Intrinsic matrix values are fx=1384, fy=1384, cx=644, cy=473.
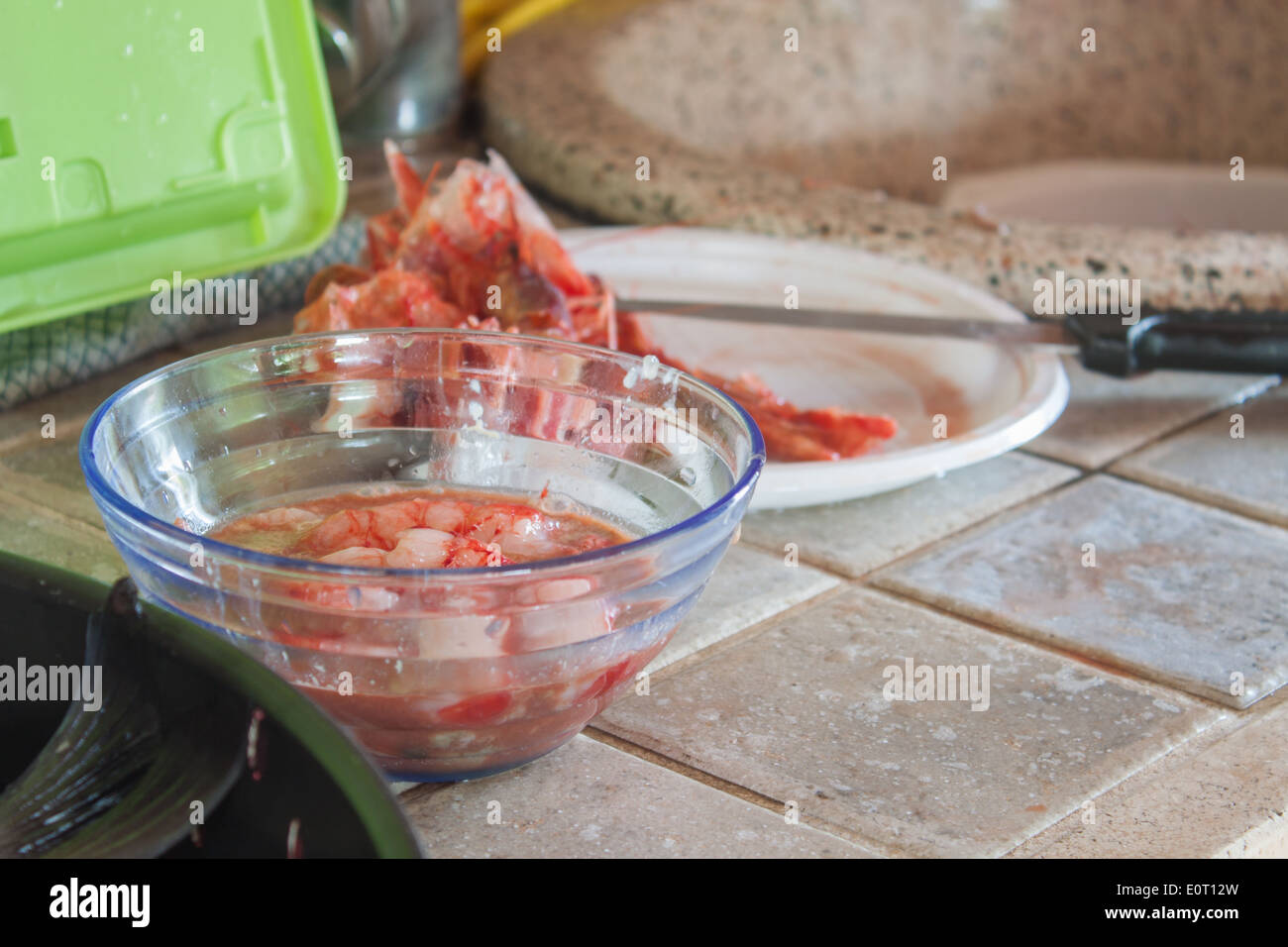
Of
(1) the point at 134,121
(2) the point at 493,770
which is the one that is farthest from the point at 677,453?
(1) the point at 134,121

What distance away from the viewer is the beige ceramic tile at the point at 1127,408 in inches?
35.9

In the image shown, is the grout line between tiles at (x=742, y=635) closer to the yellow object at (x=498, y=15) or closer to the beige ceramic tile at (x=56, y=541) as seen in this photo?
the beige ceramic tile at (x=56, y=541)

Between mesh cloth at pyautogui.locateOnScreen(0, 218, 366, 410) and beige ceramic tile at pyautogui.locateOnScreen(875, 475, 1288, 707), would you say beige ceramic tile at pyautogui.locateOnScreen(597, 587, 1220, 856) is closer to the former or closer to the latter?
beige ceramic tile at pyautogui.locateOnScreen(875, 475, 1288, 707)

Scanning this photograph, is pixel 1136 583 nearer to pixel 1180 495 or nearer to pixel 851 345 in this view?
pixel 1180 495

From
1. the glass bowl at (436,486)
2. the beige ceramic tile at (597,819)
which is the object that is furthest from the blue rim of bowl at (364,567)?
the beige ceramic tile at (597,819)

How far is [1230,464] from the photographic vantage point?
89 cm

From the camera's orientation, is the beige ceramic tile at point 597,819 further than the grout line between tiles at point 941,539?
No

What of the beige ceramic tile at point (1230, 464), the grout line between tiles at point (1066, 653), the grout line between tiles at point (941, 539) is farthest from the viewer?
Answer: the beige ceramic tile at point (1230, 464)

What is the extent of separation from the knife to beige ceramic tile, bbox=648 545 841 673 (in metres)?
0.21

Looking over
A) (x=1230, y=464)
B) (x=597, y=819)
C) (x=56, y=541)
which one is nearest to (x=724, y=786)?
(x=597, y=819)

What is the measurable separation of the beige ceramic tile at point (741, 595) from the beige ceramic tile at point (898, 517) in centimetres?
2

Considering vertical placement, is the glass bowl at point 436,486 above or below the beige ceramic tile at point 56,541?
above

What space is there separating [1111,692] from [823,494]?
0.60ft
